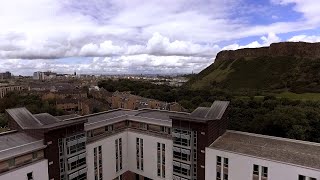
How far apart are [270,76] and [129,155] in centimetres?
13891

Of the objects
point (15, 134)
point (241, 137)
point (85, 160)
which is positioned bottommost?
point (85, 160)

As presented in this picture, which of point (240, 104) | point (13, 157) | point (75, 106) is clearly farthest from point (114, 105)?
point (13, 157)

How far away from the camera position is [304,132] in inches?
1953

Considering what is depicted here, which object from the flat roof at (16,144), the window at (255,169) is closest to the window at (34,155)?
the flat roof at (16,144)

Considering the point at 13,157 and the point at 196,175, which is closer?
the point at 13,157

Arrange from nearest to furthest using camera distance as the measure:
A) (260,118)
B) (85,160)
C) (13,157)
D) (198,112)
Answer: (13,157)
(85,160)
(198,112)
(260,118)

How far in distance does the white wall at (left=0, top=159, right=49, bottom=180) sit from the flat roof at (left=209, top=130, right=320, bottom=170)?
2127cm

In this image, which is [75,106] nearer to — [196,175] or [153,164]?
[153,164]

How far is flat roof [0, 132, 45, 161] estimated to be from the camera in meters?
24.6

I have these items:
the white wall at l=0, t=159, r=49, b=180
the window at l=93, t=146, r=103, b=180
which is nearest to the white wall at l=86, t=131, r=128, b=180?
the window at l=93, t=146, r=103, b=180

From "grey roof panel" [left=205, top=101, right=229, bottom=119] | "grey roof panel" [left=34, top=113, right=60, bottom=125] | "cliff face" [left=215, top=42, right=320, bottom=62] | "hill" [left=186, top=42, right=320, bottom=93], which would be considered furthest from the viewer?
"cliff face" [left=215, top=42, right=320, bottom=62]

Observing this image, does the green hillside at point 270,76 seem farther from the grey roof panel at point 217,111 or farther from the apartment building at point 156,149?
the apartment building at point 156,149

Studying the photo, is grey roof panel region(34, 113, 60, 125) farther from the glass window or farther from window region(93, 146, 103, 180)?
the glass window

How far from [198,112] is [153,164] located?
1168cm
